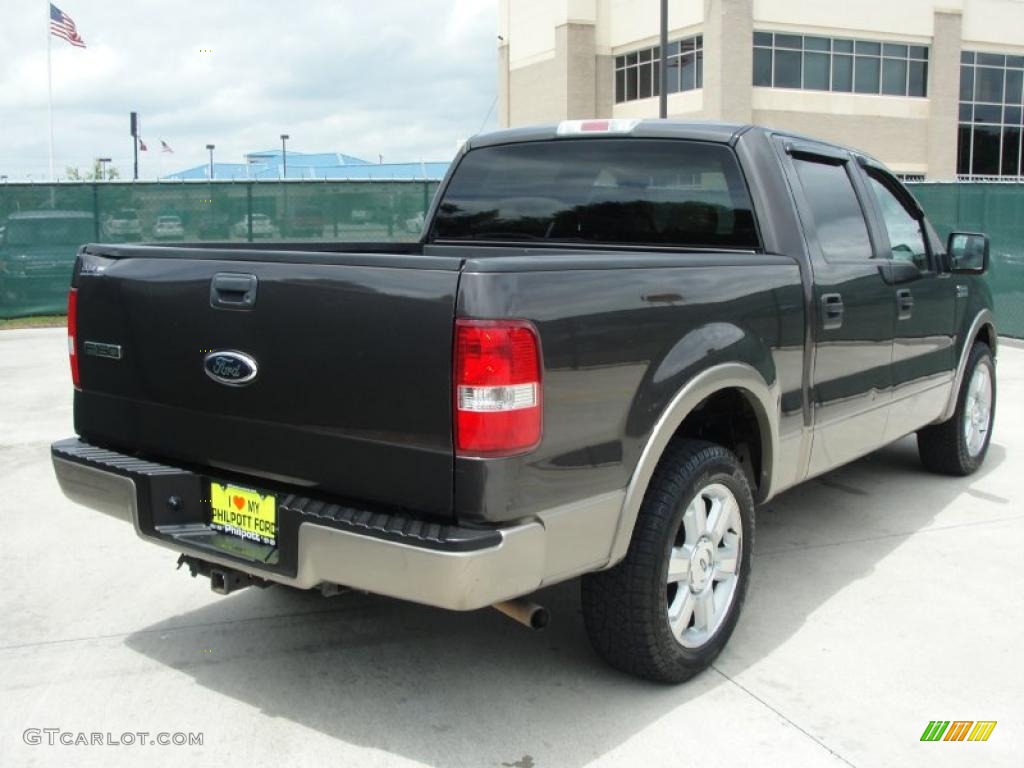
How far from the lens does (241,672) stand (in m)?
3.82

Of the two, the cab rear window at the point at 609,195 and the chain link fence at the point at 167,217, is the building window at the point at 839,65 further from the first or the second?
the cab rear window at the point at 609,195

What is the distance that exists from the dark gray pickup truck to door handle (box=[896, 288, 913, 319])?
39 centimetres

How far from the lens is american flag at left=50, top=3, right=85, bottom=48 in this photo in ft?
103

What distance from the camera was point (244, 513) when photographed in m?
3.30

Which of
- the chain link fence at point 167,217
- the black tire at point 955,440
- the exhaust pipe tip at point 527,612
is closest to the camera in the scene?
the exhaust pipe tip at point 527,612

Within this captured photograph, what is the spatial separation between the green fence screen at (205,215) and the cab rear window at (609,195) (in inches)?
445

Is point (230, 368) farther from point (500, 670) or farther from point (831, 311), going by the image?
point (831, 311)

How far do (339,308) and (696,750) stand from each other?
169cm

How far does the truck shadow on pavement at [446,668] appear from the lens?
337cm

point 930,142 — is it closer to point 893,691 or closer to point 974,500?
point 974,500

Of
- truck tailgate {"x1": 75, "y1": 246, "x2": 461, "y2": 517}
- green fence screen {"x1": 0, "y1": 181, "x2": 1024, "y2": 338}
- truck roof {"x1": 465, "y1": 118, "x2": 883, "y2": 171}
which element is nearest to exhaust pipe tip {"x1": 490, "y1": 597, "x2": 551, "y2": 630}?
truck tailgate {"x1": 75, "y1": 246, "x2": 461, "y2": 517}

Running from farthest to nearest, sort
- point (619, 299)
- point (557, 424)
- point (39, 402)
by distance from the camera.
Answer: point (39, 402)
point (619, 299)
point (557, 424)

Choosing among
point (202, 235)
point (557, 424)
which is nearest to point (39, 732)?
point (557, 424)

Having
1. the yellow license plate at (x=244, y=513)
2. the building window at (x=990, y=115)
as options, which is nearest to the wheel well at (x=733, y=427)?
the yellow license plate at (x=244, y=513)
